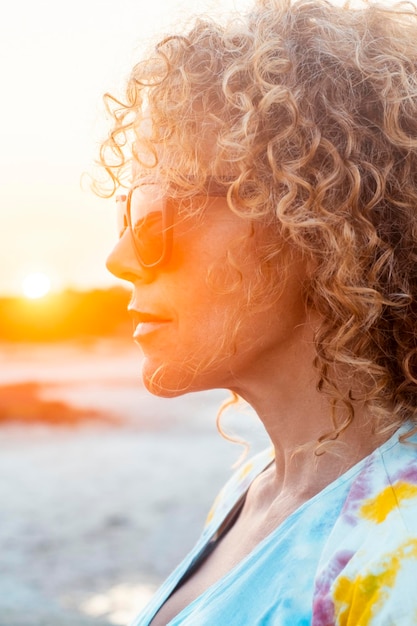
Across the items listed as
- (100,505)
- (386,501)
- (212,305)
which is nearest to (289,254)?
(212,305)

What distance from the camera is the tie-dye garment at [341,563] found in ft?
3.55

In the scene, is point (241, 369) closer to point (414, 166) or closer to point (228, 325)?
point (228, 325)

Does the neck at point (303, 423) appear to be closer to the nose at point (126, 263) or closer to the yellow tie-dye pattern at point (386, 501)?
the yellow tie-dye pattern at point (386, 501)

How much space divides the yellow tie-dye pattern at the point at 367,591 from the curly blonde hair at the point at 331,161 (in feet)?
0.95

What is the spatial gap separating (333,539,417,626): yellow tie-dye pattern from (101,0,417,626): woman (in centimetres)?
8

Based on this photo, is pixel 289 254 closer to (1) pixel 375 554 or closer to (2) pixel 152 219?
(2) pixel 152 219

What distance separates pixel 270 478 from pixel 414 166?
2.40 feet

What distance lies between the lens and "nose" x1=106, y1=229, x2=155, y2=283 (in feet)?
4.79

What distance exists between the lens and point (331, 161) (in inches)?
52.1

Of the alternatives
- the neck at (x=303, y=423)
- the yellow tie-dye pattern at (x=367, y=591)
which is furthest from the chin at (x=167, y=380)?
the yellow tie-dye pattern at (x=367, y=591)

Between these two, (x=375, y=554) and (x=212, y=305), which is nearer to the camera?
(x=375, y=554)

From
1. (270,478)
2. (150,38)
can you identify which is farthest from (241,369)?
(150,38)

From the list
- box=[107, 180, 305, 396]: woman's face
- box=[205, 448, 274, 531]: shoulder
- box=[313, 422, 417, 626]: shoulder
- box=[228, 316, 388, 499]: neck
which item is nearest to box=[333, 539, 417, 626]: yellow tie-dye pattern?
box=[313, 422, 417, 626]: shoulder

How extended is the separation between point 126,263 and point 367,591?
74cm
